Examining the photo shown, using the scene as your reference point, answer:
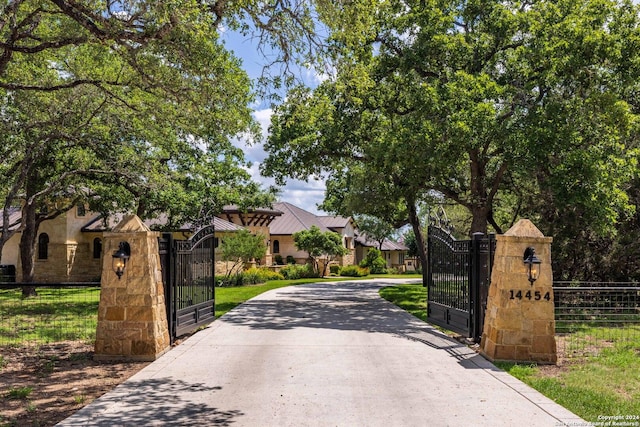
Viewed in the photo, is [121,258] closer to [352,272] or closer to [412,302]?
[412,302]

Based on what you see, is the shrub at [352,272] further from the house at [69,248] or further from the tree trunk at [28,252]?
the tree trunk at [28,252]

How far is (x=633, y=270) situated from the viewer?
17.6 metres

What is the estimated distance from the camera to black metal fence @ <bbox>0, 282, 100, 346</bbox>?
11.5 m

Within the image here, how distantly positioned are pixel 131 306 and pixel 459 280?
652cm

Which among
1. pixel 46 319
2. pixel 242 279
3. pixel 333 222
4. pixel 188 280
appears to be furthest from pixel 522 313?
pixel 333 222

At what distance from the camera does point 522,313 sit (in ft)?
29.1

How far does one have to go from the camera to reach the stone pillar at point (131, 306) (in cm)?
905

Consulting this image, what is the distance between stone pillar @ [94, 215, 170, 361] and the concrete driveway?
54cm

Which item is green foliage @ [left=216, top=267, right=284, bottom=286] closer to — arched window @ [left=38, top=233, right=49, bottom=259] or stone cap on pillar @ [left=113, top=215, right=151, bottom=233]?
arched window @ [left=38, top=233, right=49, bottom=259]

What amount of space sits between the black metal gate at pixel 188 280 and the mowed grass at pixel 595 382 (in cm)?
606

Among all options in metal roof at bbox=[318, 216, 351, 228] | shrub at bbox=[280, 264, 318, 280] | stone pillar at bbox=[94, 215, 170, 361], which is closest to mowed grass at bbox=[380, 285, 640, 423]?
stone pillar at bbox=[94, 215, 170, 361]

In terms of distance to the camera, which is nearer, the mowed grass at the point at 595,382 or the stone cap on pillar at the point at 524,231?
the mowed grass at the point at 595,382

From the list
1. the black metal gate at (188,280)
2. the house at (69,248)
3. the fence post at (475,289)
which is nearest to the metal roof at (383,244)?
the house at (69,248)

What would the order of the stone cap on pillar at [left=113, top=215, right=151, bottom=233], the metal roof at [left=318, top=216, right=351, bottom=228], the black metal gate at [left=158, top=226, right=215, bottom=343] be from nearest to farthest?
the stone cap on pillar at [left=113, top=215, right=151, bottom=233] < the black metal gate at [left=158, top=226, right=215, bottom=343] < the metal roof at [left=318, top=216, right=351, bottom=228]
